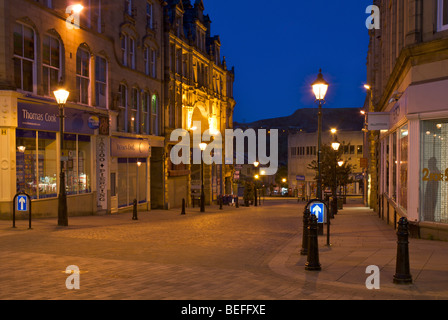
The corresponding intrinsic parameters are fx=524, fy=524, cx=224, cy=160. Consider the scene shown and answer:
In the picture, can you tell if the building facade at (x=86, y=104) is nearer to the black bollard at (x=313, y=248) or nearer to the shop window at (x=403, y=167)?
the black bollard at (x=313, y=248)

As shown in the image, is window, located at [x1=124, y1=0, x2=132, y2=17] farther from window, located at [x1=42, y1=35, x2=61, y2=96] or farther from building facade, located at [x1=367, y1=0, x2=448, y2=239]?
building facade, located at [x1=367, y1=0, x2=448, y2=239]

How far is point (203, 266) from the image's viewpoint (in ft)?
34.5

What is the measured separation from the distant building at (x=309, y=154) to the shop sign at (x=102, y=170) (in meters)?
61.7

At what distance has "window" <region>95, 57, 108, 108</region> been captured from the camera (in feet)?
87.8

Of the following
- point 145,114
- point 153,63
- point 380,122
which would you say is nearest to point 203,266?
point 380,122

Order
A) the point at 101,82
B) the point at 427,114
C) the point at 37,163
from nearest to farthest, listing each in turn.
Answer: the point at 427,114
the point at 37,163
the point at 101,82

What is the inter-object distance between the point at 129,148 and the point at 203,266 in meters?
20.3

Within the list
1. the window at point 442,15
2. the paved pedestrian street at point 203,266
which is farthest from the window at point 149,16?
the window at point 442,15

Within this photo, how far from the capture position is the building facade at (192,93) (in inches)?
1512

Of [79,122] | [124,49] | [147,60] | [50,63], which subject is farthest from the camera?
[147,60]

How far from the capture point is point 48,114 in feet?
69.5

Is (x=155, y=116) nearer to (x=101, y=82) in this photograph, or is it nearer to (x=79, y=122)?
(x=101, y=82)

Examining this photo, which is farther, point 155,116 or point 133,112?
point 155,116
